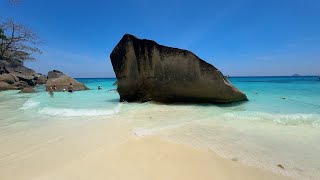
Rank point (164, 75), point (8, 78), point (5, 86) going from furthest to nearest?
point (8, 78), point (5, 86), point (164, 75)

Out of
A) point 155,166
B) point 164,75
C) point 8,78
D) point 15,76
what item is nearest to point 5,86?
point 8,78

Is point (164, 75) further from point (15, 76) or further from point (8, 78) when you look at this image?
point (15, 76)

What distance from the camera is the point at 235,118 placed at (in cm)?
575

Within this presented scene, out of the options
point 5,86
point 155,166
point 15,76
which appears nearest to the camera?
point 155,166

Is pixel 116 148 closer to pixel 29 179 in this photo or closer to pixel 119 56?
pixel 29 179

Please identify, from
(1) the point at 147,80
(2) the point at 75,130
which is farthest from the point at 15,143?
(1) the point at 147,80

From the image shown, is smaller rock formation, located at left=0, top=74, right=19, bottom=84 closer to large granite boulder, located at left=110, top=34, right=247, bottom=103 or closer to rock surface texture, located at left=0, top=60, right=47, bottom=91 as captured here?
rock surface texture, located at left=0, top=60, right=47, bottom=91

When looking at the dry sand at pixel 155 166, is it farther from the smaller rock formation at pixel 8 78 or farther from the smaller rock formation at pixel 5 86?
the smaller rock formation at pixel 8 78

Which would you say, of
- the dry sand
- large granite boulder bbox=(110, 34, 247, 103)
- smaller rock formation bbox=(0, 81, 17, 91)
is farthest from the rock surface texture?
the dry sand

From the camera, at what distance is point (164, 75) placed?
9.12m

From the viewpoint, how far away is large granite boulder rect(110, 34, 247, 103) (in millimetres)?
8586

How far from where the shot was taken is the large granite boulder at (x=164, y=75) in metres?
Result: 8.59

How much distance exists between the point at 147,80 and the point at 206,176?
7150 mm

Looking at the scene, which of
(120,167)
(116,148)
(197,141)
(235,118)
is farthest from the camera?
(235,118)
